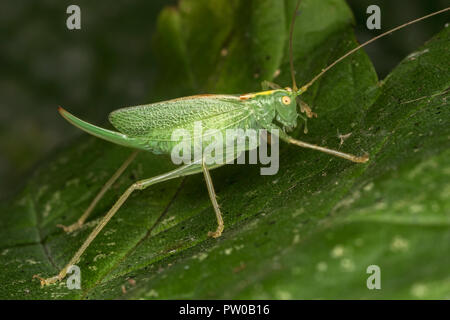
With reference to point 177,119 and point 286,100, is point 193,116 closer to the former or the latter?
point 177,119

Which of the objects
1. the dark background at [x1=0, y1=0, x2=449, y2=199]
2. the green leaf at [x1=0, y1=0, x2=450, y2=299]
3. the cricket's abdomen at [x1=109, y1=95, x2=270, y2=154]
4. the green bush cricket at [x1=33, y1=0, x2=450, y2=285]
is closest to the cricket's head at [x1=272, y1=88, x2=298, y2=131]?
the green bush cricket at [x1=33, y1=0, x2=450, y2=285]

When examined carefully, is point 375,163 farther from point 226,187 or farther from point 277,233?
point 226,187

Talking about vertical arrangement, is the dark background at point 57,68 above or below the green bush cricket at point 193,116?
above

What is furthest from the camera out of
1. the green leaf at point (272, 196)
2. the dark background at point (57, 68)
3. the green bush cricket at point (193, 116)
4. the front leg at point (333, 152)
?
the dark background at point (57, 68)

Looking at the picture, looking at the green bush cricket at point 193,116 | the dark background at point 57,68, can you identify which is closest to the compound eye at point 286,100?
the green bush cricket at point 193,116

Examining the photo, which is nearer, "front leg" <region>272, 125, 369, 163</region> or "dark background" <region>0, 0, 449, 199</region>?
"front leg" <region>272, 125, 369, 163</region>

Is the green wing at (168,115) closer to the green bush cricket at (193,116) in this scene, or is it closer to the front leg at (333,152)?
the green bush cricket at (193,116)

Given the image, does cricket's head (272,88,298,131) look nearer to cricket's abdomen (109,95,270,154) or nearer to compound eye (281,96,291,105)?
compound eye (281,96,291,105)
